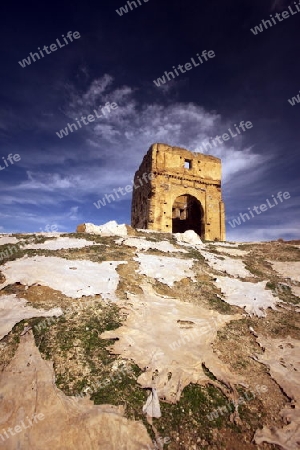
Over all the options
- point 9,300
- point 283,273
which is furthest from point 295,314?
point 9,300

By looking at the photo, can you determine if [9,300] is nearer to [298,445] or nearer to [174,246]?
[298,445]

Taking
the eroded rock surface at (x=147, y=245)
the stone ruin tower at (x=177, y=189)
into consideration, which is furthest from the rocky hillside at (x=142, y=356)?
the stone ruin tower at (x=177, y=189)

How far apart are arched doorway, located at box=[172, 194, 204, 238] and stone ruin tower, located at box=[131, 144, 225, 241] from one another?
0.26ft

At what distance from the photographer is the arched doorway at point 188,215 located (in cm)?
2045

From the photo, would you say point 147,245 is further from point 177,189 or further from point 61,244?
point 177,189

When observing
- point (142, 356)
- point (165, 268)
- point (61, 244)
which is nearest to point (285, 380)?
point (142, 356)

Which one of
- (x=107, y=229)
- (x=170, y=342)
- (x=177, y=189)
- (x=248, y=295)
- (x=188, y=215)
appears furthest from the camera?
(x=188, y=215)

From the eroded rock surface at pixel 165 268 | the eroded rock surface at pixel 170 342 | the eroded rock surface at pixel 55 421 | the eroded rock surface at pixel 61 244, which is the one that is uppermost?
the eroded rock surface at pixel 61 244

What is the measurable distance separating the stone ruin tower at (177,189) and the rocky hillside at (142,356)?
410 inches

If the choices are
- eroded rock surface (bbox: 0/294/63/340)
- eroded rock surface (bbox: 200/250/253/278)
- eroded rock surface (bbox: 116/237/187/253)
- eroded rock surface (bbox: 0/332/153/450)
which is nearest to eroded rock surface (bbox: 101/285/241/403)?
eroded rock surface (bbox: 0/332/153/450)

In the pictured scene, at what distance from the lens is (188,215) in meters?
23.3

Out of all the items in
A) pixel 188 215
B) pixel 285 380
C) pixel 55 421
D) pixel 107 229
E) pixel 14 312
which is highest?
pixel 188 215

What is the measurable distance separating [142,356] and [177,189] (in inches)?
628

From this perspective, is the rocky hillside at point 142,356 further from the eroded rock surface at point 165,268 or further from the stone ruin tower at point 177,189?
the stone ruin tower at point 177,189
